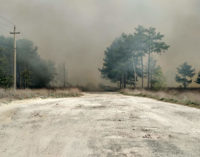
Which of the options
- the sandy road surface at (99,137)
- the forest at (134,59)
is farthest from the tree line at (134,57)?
the sandy road surface at (99,137)

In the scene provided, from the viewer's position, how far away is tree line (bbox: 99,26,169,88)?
39.4 meters

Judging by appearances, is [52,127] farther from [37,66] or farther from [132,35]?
[37,66]

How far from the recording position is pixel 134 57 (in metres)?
43.8

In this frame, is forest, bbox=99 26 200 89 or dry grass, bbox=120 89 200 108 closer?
dry grass, bbox=120 89 200 108

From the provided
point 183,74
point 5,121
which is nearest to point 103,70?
point 183,74

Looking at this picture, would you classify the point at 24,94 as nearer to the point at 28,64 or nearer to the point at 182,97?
the point at 182,97

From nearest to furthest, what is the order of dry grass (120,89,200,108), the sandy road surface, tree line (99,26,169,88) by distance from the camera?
1. the sandy road surface
2. dry grass (120,89,200,108)
3. tree line (99,26,169,88)

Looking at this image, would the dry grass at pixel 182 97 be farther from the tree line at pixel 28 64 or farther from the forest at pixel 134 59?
the tree line at pixel 28 64

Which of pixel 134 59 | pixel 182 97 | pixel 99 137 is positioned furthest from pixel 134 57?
pixel 99 137

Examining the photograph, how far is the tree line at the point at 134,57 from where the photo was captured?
3936cm

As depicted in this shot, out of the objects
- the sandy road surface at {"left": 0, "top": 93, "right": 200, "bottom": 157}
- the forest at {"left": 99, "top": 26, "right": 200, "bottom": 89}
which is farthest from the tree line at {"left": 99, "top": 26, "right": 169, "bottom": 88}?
the sandy road surface at {"left": 0, "top": 93, "right": 200, "bottom": 157}

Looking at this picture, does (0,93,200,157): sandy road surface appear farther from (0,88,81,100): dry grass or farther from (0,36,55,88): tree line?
(0,36,55,88): tree line

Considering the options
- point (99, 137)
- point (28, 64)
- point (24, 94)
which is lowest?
point (99, 137)

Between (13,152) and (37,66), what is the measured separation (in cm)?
5023
